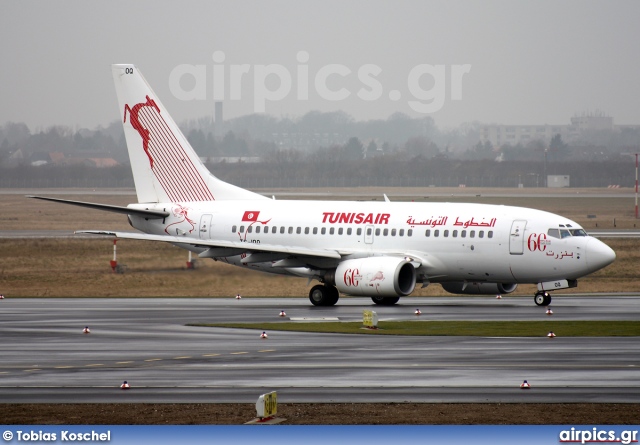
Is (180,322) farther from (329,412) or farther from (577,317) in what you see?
(329,412)

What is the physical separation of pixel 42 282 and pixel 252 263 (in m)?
16.1

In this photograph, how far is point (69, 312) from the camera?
4328 cm

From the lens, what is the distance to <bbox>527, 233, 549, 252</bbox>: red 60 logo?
144ft

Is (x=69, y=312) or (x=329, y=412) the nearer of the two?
(x=329, y=412)

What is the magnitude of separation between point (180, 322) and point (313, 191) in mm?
125158

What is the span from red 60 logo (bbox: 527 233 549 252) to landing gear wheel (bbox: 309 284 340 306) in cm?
Answer: 806

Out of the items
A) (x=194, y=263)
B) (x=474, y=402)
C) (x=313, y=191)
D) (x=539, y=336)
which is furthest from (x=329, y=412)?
(x=313, y=191)

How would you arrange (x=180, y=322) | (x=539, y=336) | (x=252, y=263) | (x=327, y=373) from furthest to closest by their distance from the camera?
(x=252, y=263) → (x=180, y=322) → (x=539, y=336) → (x=327, y=373)

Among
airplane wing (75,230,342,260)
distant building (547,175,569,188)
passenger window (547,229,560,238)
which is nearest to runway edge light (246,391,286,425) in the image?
airplane wing (75,230,342,260)

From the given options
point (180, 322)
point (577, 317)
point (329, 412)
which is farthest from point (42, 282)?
point (329, 412)

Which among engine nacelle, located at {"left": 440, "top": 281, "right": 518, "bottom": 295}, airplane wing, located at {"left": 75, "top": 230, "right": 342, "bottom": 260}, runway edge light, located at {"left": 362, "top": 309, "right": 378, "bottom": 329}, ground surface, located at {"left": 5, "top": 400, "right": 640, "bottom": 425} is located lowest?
ground surface, located at {"left": 5, "top": 400, "right": 640, "bottom": 425}

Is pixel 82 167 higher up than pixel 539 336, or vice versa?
pixel 82 167

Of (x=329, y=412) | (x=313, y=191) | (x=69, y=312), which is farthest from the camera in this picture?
(x=313, y=191)

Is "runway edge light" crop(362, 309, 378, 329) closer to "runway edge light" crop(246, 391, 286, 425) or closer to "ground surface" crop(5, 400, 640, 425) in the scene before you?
"ground surface" crop(5, 400, 640, 425)
